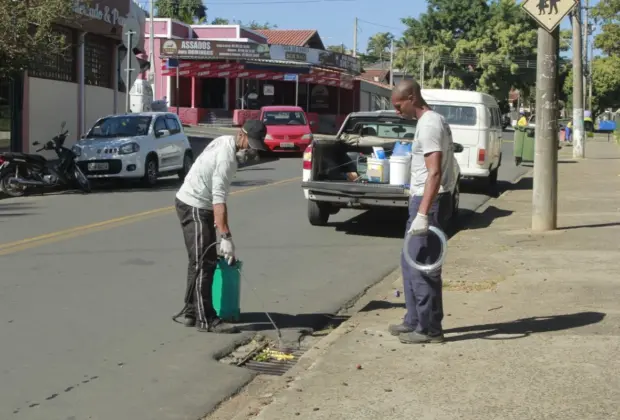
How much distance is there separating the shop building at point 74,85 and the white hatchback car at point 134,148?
332 centimetres

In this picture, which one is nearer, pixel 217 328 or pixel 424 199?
pixel 424 199

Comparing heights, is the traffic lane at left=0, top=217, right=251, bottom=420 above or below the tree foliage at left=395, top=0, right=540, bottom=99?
below

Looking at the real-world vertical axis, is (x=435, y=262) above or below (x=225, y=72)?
below

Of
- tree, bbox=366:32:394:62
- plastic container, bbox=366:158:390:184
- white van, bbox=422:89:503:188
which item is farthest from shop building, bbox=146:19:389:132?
tree, bbox=366:32:394:62

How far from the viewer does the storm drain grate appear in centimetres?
606

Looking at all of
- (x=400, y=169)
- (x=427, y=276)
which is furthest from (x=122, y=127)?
(x=427, y=276)

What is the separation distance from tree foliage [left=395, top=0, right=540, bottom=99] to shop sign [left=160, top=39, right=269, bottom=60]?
25.7 meters

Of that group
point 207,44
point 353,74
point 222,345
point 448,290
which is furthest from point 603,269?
point 353,74

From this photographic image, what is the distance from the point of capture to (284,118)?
30.1 m

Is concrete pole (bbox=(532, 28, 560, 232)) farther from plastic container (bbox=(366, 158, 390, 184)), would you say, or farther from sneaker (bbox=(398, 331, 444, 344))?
sneaker (bbox=(398, 331, 444, 344))

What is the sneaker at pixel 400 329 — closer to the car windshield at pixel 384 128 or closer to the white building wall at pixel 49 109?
the car windshield at pixel 384 128

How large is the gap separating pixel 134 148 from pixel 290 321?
11849mm

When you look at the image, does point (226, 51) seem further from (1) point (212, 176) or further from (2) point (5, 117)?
(1) point (212, 176)

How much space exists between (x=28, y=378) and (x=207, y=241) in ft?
5.74
